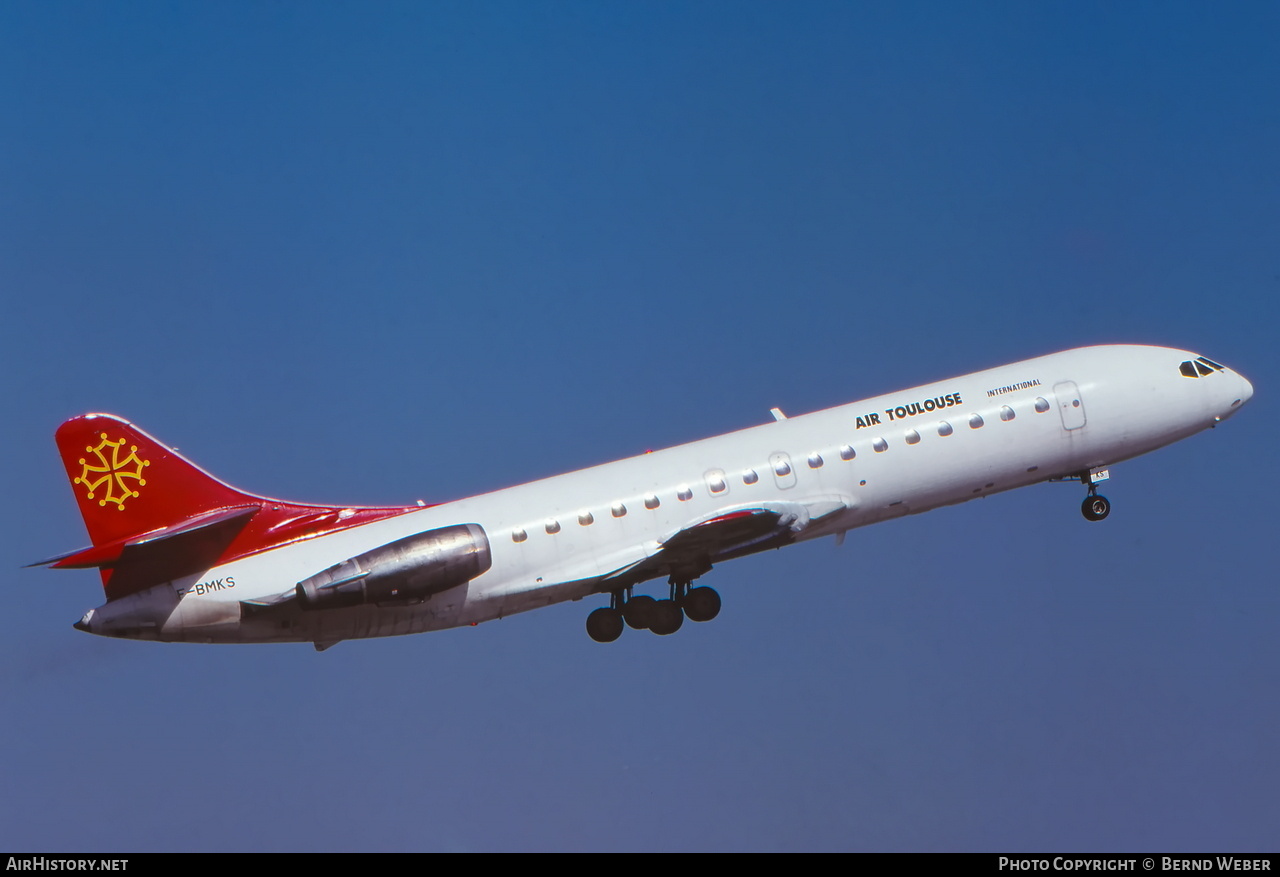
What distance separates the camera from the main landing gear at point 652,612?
40.3 meters

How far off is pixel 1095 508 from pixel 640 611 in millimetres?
11786

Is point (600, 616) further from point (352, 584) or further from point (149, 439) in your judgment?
point (149, 439)

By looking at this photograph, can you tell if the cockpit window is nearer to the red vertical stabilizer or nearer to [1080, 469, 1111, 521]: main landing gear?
[1080, 469, 1111, 521]: main landing gear

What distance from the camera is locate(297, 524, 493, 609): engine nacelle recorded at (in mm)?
36875

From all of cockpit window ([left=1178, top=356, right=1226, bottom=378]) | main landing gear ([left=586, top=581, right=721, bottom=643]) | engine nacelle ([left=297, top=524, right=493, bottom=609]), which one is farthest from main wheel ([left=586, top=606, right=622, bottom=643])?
cockpit window ([left=1178, top=356, right=1226, bottom=378])

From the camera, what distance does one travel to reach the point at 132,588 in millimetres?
37188

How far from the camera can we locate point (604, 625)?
40750 mm

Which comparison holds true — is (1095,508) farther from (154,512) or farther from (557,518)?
(154,512)

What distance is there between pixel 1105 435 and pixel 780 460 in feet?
27.7

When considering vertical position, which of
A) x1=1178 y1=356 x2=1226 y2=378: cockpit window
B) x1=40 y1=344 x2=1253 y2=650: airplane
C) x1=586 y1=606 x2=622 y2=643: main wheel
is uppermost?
x1=1178 y1=356 x2=1226 y2=378: cockpit window

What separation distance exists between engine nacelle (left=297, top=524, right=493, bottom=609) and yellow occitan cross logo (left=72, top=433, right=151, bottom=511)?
4.43m

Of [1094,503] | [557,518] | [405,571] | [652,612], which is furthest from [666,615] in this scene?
[1094,503]
